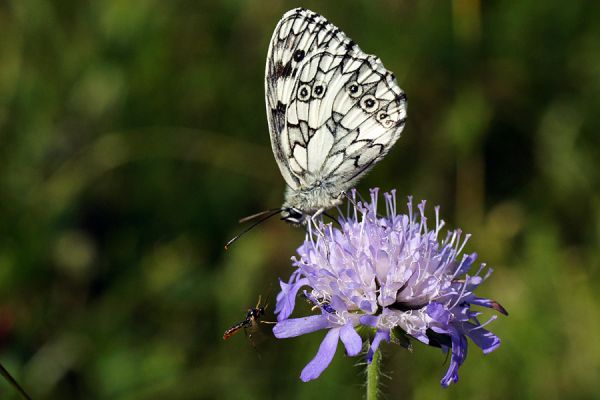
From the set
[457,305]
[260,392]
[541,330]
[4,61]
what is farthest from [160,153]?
[457,305]

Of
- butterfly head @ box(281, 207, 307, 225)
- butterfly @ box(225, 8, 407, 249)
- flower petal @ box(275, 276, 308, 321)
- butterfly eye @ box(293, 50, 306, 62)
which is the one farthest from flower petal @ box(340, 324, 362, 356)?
butterfly eye @ box(293, 50, 306, 62)

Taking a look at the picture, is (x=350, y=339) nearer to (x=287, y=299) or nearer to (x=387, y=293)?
(x=387, y=293)

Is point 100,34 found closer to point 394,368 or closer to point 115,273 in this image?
point 115,273

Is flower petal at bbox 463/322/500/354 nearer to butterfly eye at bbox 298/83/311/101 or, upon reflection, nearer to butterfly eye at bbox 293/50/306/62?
butterfly eye at bbox 298/83/311/101

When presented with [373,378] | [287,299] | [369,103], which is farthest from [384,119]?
[373,378]

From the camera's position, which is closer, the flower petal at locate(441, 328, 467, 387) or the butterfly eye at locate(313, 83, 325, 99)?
the flower petal at locate(441, 328, 467, 387)

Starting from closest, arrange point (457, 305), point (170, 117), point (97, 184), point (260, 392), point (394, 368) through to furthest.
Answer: point (457, 305) < point (260, 392) < point (394, 368) < point (97, 184) < point (170, 117)
